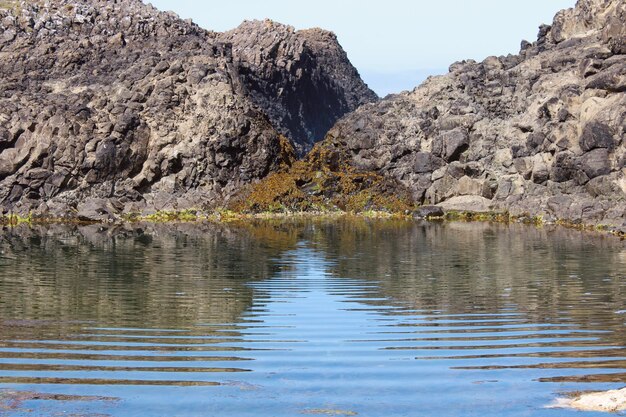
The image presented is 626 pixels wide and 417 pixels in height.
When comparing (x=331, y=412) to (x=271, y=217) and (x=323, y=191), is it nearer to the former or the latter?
(x=271, y=217)

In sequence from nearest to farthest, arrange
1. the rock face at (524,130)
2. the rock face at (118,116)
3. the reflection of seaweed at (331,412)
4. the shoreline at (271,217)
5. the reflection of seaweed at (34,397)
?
the reflection of seaweed at (331,412)
the reflection of seaweed at (34,397)
the shoreline at (271,217)
the rock face at (524,130)
the rock face at (118,116)

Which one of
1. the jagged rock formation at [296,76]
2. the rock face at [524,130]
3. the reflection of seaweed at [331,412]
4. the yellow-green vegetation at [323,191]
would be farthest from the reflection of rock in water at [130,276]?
the jagged rock formation at [296,76]

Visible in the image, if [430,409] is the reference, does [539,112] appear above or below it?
above

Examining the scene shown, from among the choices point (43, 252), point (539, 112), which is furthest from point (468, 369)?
point (539, 112)

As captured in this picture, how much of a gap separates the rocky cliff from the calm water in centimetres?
3600

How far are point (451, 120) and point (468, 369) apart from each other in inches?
3229

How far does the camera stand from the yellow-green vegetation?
3602 inches

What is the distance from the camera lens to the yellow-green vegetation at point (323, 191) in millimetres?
91500

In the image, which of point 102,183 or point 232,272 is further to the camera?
point 102,183

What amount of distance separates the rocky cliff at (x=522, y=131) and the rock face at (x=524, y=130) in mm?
119

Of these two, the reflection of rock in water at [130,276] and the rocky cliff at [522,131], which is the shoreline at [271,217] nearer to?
the rocky cliff at [522,131]

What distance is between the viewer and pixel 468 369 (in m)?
15.8

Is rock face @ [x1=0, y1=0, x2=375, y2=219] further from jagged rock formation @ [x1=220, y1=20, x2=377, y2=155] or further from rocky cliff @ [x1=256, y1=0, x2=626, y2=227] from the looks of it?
jagged rock formation @ [x1=220, y1=20, x2=377, y2=155]

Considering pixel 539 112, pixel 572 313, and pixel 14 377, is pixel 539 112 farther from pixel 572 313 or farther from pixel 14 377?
pixel 14 377
